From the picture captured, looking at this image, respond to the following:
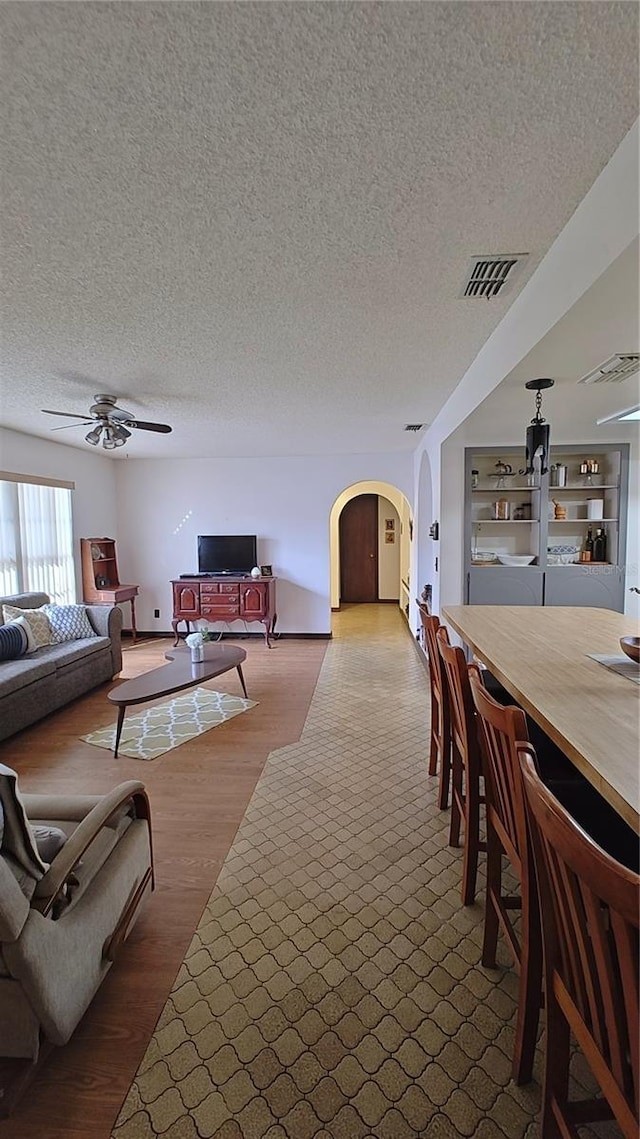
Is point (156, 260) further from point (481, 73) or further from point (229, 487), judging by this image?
point (229, 487)

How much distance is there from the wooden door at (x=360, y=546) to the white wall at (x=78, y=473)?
14.8 feet

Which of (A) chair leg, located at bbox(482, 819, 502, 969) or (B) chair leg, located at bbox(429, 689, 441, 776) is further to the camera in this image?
(B) chair leg, located at bbox(429, 689, 441, 776)

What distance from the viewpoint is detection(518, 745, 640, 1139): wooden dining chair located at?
74cm

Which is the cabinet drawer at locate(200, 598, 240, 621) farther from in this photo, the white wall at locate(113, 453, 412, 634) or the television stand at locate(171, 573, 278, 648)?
the white wall at locate(113, 453, 412, 634)

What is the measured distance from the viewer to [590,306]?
1879 millimetres

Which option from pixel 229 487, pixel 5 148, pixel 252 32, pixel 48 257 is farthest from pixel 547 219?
pixel 229 487

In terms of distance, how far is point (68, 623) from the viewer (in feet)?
15.3

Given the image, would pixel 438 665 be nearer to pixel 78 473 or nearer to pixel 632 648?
pixel 632 648

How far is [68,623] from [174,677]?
1.68 m

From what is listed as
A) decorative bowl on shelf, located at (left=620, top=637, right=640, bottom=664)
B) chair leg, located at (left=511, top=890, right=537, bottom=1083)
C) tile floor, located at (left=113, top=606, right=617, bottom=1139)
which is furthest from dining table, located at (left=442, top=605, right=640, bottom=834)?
tile floor, located at (left=113, top=606, right=617, bottom=1139)

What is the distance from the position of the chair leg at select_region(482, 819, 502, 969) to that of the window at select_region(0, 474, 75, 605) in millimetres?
4934

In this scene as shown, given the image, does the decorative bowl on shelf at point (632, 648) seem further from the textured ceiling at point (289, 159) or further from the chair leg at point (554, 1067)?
the textured ceiling at point (289, 159)

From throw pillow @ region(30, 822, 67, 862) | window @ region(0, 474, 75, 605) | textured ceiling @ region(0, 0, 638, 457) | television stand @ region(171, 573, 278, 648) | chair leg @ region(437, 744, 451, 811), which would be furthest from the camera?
television stand @ region(171, 573, 278, 648)

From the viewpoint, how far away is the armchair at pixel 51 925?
120 cm
